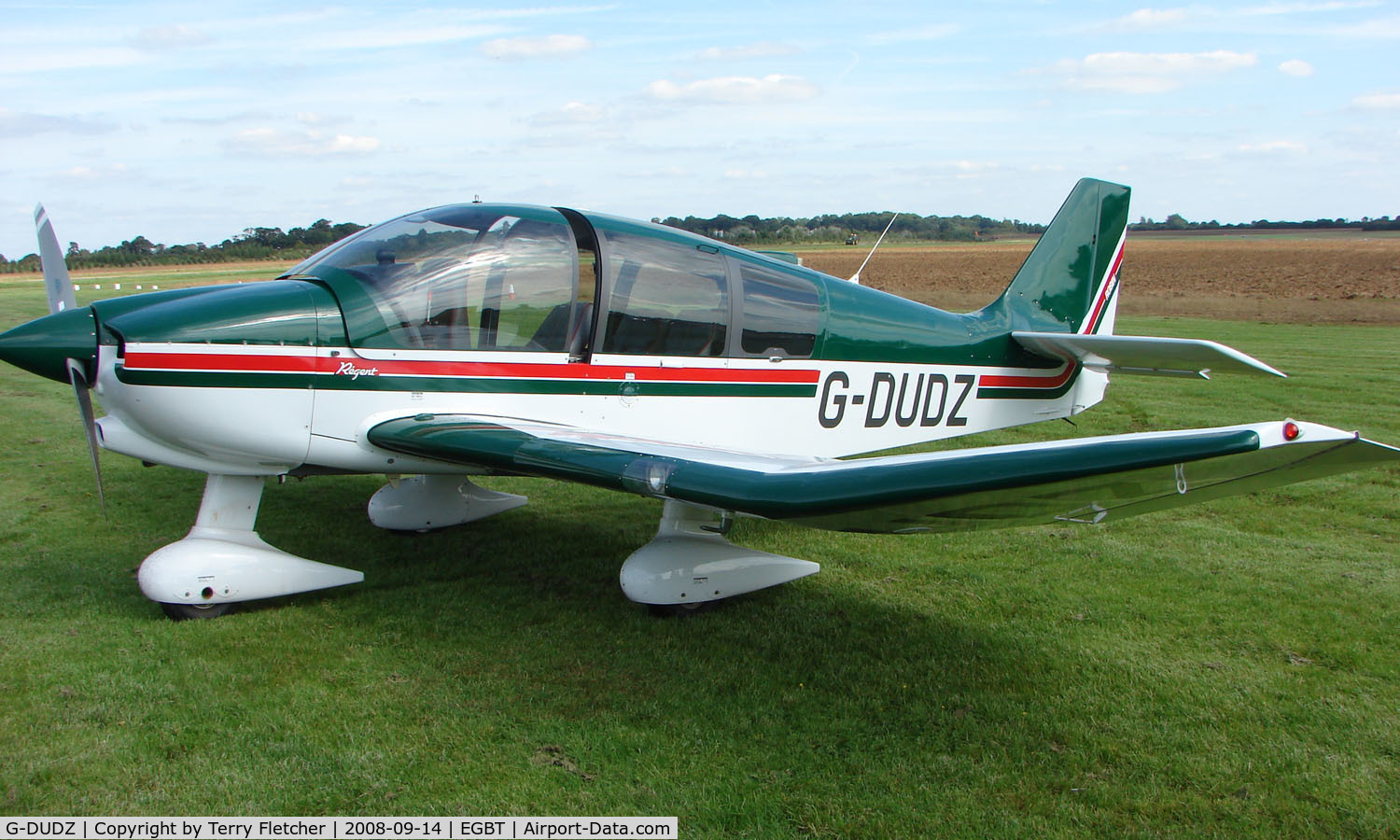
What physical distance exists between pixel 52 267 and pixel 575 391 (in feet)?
10.7

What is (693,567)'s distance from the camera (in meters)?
4.58

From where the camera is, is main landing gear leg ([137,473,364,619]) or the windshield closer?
main landing gear leg ([137,473,364,619])

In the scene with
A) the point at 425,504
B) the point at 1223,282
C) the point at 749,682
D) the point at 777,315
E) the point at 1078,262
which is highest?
the point at 1223,282

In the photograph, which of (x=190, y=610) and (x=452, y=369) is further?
(x=452, y=369)

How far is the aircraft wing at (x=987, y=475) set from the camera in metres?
2.72

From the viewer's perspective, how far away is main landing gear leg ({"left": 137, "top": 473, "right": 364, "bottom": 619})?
14.1 feet

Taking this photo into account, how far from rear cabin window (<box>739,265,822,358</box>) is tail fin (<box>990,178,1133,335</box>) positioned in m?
1.98

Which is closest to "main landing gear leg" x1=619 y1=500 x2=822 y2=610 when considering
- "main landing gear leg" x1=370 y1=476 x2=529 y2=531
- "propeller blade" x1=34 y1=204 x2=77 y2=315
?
"main landing gear leg" x1=370 y1=476 x2=529 y2=531

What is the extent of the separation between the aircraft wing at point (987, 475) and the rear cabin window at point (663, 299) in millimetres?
1022

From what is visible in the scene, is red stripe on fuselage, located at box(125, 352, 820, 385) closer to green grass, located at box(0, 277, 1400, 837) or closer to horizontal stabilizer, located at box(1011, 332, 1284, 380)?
green grass, located at box(0, 277, 1400, 837)

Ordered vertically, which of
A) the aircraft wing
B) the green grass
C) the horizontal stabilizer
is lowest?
the green grass

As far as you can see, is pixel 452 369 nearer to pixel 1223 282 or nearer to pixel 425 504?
pixel 425 504

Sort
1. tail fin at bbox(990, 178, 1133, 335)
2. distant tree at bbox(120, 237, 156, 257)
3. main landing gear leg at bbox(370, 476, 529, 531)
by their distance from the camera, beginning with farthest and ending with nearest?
distant tree at bbox(120, 237, 156, 257), tail fin at bbox(990, 178, 1133, 335), main landing gear leg at bbox(370, 476, 529, 531)

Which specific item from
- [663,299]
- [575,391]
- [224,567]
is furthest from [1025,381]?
[224,567]
